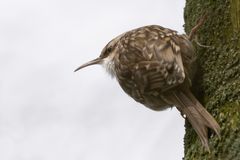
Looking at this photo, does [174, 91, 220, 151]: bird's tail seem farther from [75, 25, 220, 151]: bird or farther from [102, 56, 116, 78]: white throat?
[102, 56, 116, 78]: white throat

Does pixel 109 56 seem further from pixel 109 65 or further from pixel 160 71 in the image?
pixel 160 71

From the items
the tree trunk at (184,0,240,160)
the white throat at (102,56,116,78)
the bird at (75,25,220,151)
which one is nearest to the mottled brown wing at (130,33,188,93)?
the bird at (75,25,220,151)

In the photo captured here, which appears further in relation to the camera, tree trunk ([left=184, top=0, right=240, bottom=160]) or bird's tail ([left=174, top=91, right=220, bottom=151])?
bird's tail ([left=174, top=91, right=220, bottom=151])

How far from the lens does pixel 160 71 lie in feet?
8.66

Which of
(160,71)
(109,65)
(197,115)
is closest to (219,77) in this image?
(197,115)

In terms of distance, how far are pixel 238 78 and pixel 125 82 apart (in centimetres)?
82

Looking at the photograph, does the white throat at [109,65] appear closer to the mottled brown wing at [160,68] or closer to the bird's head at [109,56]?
the bird's head at [109,56]

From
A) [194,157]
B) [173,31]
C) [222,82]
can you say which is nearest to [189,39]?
[173,31]

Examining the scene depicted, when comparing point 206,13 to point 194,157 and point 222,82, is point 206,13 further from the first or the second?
point 194,157

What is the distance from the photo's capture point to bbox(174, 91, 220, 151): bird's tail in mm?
2305

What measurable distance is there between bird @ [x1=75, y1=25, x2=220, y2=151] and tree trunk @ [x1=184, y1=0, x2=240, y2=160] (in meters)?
0.05

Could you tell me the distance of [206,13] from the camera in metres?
2.79

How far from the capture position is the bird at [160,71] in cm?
255

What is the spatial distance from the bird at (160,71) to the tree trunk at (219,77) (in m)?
0.05
